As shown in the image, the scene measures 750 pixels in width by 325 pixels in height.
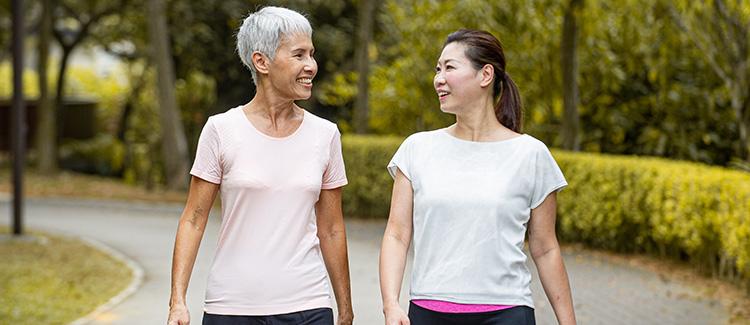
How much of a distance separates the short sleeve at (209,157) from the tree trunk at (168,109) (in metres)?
22.4

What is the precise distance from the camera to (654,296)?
463 inches

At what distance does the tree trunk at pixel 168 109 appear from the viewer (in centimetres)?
2647

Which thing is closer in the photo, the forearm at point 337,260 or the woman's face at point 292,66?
the woman's face at point 292,66

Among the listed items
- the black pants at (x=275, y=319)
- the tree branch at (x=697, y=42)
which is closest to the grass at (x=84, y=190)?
the tree branch at (x=697, y=42)

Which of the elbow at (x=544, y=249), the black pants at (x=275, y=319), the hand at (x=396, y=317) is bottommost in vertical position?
the black pants at (x=275, y=319)

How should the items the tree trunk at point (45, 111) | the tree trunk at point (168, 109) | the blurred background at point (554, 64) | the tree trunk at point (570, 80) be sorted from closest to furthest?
the blurred background at point (554, 64) < the tree trunk at point (570, 80) < the tree trunk at point (168, 109) < the tree trunk at point (45, 111)

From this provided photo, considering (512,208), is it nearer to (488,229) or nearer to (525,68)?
(488,229)

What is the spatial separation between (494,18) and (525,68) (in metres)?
0.85

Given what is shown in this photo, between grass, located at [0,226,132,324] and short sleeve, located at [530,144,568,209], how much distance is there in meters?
6.85

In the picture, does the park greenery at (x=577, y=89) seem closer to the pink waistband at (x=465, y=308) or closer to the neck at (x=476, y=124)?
the neck at (x=476, y=124)

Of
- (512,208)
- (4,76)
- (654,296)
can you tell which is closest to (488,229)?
(512,208)

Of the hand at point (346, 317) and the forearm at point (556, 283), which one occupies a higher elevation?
the forearm at point (556, 283)

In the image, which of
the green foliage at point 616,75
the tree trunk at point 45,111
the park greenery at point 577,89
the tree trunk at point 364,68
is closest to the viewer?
the park greenery at point 577,89

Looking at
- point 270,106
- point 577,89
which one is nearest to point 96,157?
point 577,89
